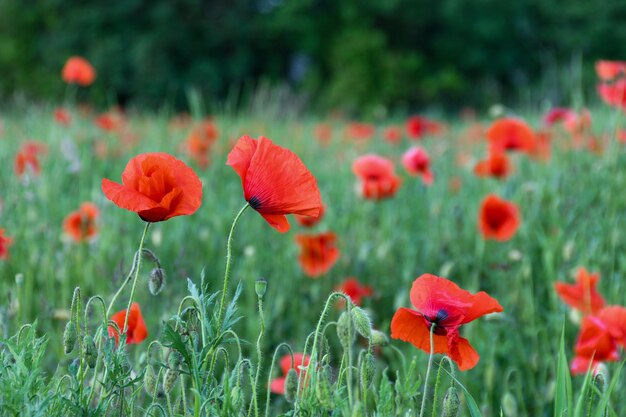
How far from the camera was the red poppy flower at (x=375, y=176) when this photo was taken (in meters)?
2.54

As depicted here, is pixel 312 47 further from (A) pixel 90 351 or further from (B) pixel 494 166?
(A) pixel 90 351

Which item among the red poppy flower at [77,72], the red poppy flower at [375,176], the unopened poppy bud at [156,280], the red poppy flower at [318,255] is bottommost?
the red poppy flower at [318,255]

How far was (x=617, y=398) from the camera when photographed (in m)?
1.74

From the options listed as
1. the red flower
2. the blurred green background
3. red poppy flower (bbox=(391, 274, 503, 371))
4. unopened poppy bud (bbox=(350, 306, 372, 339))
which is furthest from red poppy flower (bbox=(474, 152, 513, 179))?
the blurred green background

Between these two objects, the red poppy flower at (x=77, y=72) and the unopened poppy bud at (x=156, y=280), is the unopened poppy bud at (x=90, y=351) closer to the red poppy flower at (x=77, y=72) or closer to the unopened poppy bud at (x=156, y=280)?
the unopened poppy bud at (x=156, y=280)

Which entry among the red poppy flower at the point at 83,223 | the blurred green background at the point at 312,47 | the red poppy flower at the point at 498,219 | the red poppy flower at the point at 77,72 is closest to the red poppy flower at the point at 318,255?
the red poppy flower at the point at 498,219

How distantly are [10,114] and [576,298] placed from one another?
5.24m

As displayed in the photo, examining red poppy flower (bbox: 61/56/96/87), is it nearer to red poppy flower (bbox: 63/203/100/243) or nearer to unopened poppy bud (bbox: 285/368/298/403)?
red poppy flower (bbox: 63/203/100/243)

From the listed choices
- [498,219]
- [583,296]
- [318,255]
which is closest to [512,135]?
[498,219]

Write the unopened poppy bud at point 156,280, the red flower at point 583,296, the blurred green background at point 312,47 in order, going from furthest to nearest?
1. the blurred green background at point 312,47
2. the red flower at point 583,296
3. the unopened poppy bud at point 156,280

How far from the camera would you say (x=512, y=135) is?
2666 mm

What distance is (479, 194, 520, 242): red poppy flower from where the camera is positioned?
2.36m

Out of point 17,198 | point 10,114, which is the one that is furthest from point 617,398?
point 10,114

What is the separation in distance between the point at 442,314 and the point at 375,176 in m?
1.60
